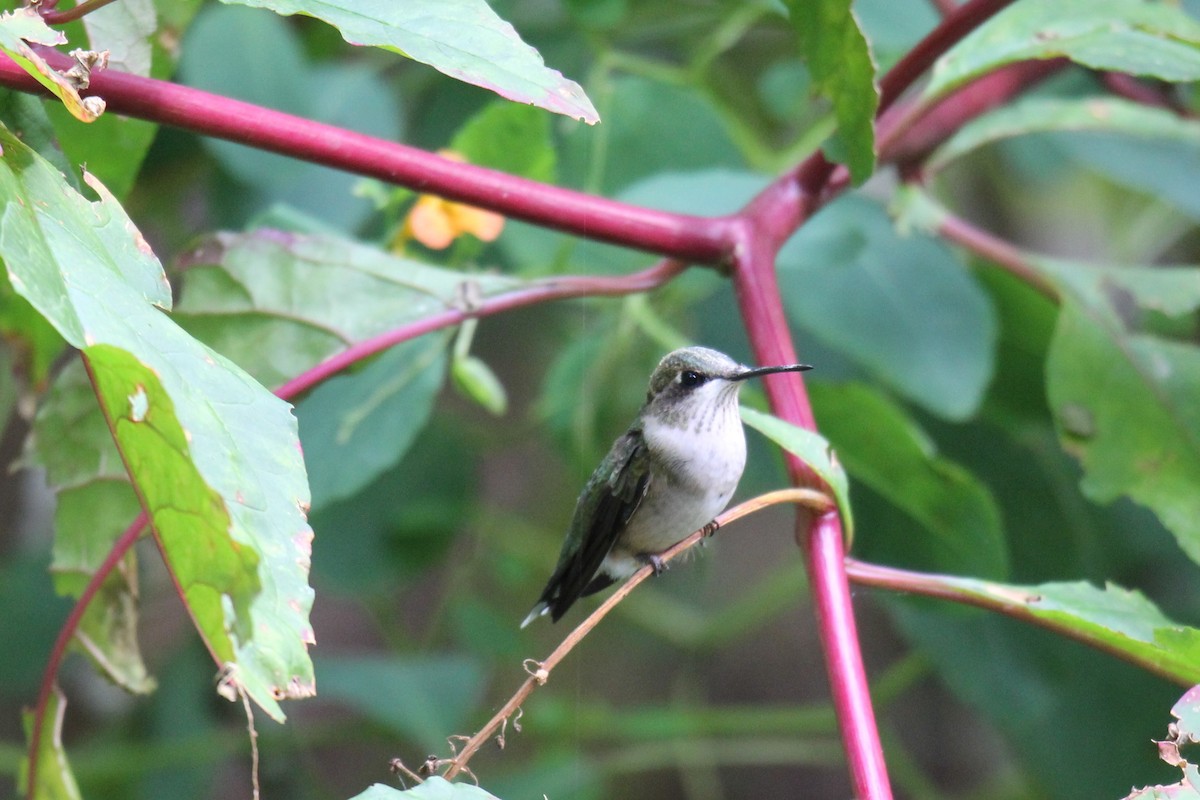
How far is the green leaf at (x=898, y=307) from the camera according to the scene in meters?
1.74

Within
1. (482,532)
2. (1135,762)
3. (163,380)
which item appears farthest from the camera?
(482,532)

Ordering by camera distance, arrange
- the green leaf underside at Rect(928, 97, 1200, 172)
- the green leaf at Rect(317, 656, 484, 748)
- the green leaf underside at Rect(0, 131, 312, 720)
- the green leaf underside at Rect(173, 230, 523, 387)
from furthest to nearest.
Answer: the green leaf at Rect(317, 656, 484, 748)
the green leaf underside at Rect(928, 97, 1200, 172)
the green leaf underside at Rect(173, 230, 523, 387)
the green leaf underside at Rect(0, 131, 312, 720)

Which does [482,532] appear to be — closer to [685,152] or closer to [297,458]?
[685,152]

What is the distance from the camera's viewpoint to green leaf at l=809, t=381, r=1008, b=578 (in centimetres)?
144

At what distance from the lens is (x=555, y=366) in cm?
220

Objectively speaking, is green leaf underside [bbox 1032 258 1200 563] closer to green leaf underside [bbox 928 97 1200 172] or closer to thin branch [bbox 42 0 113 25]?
green leaf underside [bbox 928 97 1200 172]

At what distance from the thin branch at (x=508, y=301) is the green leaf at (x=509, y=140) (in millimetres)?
268

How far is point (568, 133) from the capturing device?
214 cm

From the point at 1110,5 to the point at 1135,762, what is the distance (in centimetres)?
129

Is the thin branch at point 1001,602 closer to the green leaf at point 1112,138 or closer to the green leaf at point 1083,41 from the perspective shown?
the green leaf at point 1083,41

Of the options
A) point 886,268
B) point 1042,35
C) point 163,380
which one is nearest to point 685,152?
point 886,268

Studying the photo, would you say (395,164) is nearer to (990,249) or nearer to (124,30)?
(124,30)

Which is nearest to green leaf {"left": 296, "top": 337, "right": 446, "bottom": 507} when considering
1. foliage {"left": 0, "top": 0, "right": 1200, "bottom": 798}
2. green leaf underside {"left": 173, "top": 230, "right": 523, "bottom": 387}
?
foliage {"left": 0, "top": 0, "right": 1200, "bottom": 798}

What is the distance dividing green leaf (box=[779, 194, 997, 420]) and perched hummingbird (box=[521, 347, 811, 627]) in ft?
0.97
